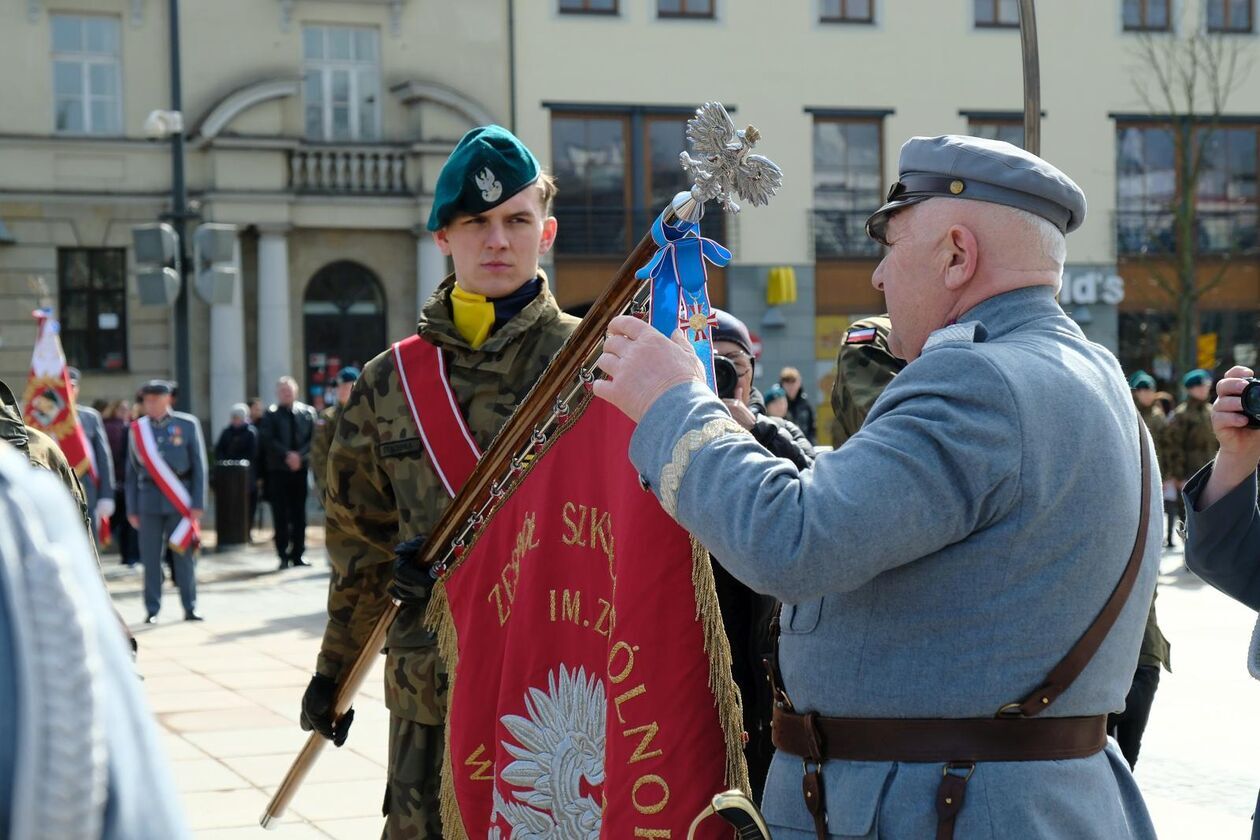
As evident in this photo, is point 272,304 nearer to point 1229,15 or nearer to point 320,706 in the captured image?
point 1229,15

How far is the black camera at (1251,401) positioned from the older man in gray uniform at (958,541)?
0.62 meters

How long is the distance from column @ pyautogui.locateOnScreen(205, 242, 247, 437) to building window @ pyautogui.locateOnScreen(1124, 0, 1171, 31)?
55.4ft

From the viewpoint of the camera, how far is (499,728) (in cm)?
331

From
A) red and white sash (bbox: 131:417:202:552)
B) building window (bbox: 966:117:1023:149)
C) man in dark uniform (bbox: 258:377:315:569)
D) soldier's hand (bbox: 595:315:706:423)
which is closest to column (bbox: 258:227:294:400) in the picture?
man in dark uniform (bbox: 258:377:315:569)

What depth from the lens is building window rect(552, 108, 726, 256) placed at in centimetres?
2822

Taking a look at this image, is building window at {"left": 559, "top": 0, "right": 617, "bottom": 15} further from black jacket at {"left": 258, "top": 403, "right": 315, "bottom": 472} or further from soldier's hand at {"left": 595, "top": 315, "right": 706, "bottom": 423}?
soldier's hand at {"left": 595, "top": 315, "right": 706, "bottom": 423}

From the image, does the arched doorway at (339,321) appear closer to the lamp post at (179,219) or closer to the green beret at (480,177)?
the lamp post at (179,219)

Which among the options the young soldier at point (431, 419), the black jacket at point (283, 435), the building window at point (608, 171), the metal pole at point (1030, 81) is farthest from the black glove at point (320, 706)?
the building window at point (608, 171)

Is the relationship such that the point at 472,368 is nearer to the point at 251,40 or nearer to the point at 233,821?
the point at 233,821

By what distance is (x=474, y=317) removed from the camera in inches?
149

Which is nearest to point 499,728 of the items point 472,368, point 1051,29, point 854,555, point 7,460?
point 472,368

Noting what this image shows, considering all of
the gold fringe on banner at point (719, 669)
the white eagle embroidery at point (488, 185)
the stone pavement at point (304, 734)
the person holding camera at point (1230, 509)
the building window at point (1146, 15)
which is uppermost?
the building window at point (1146, 15)

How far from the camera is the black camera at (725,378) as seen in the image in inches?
155

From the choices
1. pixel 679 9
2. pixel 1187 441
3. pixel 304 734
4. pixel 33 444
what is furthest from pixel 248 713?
pixel 679 9
